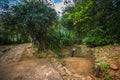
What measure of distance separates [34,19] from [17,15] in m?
0.86

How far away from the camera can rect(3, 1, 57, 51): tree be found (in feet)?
17.1

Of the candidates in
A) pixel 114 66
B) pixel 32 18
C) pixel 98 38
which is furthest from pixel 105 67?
pixel 32 18

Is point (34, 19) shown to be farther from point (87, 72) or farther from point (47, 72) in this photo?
point (87, 72)

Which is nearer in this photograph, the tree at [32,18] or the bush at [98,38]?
the tree at [32,18]

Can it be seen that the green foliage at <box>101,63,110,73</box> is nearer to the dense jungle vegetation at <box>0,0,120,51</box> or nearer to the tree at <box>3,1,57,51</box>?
the dense jungle vegetation at <box>0,0,120,51</box>

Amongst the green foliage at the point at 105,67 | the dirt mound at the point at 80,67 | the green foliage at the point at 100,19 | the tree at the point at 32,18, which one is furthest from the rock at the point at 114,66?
the tree at the point at 32,18

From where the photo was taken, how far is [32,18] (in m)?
5.15

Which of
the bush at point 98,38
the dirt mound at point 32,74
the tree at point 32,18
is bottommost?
the dirt mound at point 32,74

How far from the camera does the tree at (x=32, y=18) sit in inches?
206

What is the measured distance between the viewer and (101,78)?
11.5 ft

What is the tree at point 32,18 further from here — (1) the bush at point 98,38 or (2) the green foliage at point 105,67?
(2) the green foliage at point 105,67

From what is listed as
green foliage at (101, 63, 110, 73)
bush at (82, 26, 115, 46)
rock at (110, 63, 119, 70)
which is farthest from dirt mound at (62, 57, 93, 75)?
bush at (82, 26, 115, 46)

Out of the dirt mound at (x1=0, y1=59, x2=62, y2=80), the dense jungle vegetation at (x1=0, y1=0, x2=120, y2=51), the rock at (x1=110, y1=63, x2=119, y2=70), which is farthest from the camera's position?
the dense jungle vegetation at (x1=0, y1=0, x2=120, y2=51)

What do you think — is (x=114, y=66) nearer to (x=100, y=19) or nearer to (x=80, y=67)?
(x=80, y=67)
